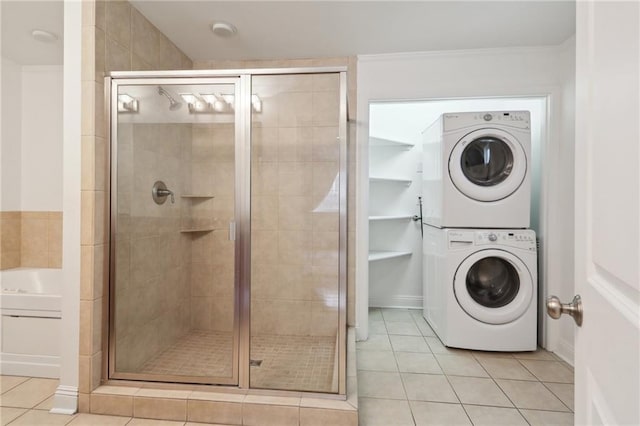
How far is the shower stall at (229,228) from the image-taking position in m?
1.81

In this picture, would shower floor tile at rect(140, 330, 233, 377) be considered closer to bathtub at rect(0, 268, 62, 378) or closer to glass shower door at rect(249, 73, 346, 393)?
glass shower door at rect(249, 73, 346, 393)

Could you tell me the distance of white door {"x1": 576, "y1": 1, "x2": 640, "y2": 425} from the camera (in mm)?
415

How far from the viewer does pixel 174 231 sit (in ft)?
7.02

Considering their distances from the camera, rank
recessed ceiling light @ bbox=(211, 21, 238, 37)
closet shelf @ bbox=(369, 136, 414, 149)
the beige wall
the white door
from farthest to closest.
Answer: closet shelf @ bbox=(369, 136, 414, 149), the beige wall, recessed ceiling light @ bbox=(211, 21, 238, 37), the white door

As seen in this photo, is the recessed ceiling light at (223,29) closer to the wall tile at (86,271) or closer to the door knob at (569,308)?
the wall tile at (86,271)

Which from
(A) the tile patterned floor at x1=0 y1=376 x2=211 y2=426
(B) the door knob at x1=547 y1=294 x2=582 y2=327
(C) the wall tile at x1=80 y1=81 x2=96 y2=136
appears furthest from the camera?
(C) the wall tile at x1=80 y1=81 x2=96 y2=136

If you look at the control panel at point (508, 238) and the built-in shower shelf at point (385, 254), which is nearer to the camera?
the control panel at point (508, 238)

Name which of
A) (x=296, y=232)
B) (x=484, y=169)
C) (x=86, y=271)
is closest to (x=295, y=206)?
(x=296, y=232)

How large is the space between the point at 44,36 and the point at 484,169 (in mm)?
3538

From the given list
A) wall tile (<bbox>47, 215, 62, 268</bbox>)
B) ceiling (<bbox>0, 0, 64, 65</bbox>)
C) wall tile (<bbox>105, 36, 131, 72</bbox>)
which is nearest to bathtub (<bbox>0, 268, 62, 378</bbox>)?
wall tile (<bbox>47, 215, 62, 268</bbox>)

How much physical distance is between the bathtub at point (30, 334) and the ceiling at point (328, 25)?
75.0 inches

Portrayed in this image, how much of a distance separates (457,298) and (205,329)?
6.12ft

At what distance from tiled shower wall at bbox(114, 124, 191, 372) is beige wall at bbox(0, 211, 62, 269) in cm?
150

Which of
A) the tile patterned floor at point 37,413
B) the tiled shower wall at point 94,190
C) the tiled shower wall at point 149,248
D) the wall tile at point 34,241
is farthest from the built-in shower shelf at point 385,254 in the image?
the wall tile at point 34,241
